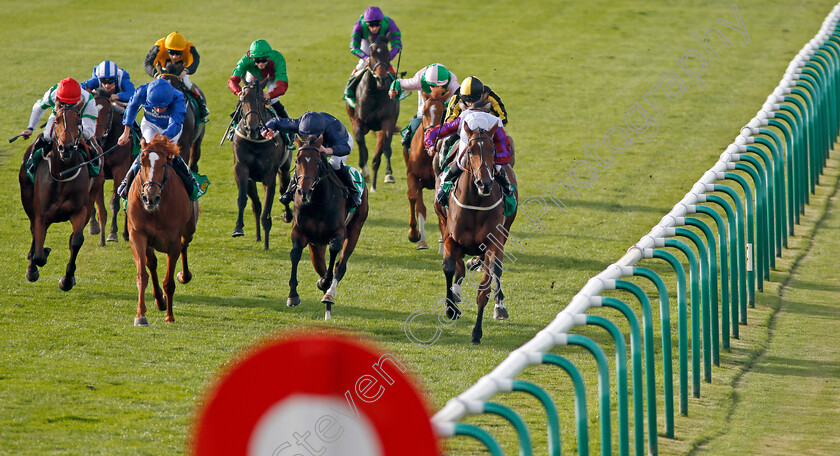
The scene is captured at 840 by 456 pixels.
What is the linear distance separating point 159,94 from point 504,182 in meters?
2.89

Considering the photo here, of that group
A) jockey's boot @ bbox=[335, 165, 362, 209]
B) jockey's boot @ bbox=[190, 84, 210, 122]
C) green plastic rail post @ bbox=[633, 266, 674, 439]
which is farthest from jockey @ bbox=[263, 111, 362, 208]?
green plastic rail post @ bbox=[633, 266, 674, 439]

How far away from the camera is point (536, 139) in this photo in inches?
610

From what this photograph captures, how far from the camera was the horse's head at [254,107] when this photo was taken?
10266 mm

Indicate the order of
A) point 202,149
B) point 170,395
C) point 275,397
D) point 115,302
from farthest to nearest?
1. point 202,149
2. point 115,302
3. point 170,395
4. point 275,397

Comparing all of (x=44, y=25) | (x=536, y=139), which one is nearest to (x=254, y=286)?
(x=536, y=139)

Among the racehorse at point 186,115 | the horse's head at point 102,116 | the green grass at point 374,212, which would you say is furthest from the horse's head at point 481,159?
the racehorse at point 186,115

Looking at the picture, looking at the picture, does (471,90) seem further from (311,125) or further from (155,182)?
(155,182)

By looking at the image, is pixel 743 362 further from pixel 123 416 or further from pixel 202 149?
pixel 202 149

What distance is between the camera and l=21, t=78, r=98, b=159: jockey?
8977mm

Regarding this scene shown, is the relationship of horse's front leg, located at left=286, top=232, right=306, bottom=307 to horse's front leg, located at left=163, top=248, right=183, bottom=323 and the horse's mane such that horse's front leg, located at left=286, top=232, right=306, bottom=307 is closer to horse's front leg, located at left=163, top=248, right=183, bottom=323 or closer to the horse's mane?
horse's front leg, located at left=163, top=248, right=183, bottom=323

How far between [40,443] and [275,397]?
4.31 meters

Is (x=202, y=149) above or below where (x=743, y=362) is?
above

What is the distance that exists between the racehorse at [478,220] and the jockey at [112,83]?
4.03 meters

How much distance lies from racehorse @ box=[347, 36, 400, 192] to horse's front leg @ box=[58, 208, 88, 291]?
4.01 m
